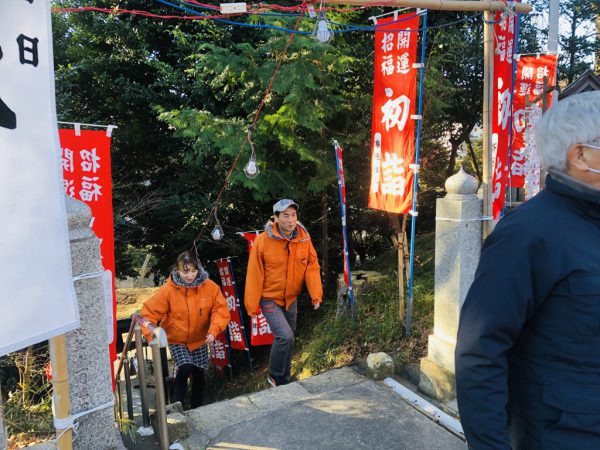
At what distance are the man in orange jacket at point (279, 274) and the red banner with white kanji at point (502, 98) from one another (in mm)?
2214

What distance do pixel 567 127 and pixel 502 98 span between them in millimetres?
3627

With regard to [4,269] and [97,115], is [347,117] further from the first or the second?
[4,269]

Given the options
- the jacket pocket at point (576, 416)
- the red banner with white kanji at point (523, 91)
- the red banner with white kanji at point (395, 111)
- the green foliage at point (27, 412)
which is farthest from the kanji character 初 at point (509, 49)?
the green foliage at point (27, 412)

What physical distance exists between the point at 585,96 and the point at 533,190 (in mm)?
6711

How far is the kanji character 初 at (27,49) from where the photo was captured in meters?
1.96

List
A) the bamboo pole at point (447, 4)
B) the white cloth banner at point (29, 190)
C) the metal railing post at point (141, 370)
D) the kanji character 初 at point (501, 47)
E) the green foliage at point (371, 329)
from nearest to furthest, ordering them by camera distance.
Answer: the white cloth banner at point (29, 190) → the metal railing post at point (141, 370) → the bamboo pole at point (447, 4) → the kanji character 初 at point (501, 47) → the green foliage at point (371, 329)

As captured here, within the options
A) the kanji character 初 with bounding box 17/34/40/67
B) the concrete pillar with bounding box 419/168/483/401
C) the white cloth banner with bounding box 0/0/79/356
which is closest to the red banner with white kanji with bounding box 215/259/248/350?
the concrete pillar with bounding box 419/168/483/401

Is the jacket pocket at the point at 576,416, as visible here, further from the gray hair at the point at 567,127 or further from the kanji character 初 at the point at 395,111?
the kanji character 初 at the point at 395,111

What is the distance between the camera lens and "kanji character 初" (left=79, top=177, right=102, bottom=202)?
5344 millimetres

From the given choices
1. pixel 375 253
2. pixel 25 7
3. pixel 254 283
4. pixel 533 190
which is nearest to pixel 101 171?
pixel 254 283

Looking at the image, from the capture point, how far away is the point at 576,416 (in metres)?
1.43

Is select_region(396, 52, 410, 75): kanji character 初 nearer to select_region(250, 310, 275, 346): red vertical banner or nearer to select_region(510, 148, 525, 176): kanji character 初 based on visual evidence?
select_region(510, 148, 525, 176): kanji character 初

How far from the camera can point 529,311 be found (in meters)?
1.44

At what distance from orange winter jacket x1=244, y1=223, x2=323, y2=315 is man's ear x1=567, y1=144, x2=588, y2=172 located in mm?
3452
